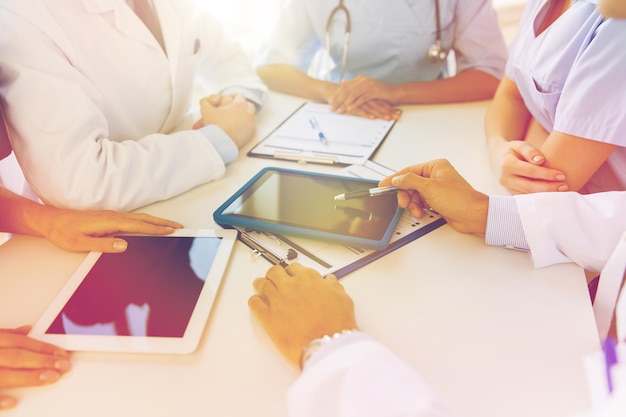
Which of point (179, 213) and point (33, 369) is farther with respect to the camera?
point (179, 213)

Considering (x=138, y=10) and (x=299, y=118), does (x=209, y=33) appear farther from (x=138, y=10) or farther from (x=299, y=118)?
(x=299, y=118)

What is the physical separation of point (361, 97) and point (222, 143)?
1.40 ft

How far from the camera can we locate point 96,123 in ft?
2.73

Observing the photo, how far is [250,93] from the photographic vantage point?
120 centimetres

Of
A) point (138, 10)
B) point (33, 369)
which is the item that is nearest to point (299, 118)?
point (138, 10)

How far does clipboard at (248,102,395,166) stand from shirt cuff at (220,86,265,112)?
0.10 m

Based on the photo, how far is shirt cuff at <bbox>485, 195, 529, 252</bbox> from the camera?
71 centimetres

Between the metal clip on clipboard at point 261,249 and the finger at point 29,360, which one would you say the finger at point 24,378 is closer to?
the finger at point 29,360

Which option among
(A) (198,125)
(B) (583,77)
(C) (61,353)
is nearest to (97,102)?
(A) (198,125)

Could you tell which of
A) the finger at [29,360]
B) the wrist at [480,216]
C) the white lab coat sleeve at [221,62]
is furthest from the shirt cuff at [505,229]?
the white lab coat sleeve at [221,62]

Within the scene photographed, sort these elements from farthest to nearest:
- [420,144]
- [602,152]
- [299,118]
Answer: [299,118]
[420,144]
[602,152]

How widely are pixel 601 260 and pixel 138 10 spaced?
3.50ft

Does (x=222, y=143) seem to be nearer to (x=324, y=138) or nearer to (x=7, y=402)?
A: (x=324, y=138)

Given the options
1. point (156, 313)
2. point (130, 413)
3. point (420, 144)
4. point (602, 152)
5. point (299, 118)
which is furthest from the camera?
point (299, 118)
